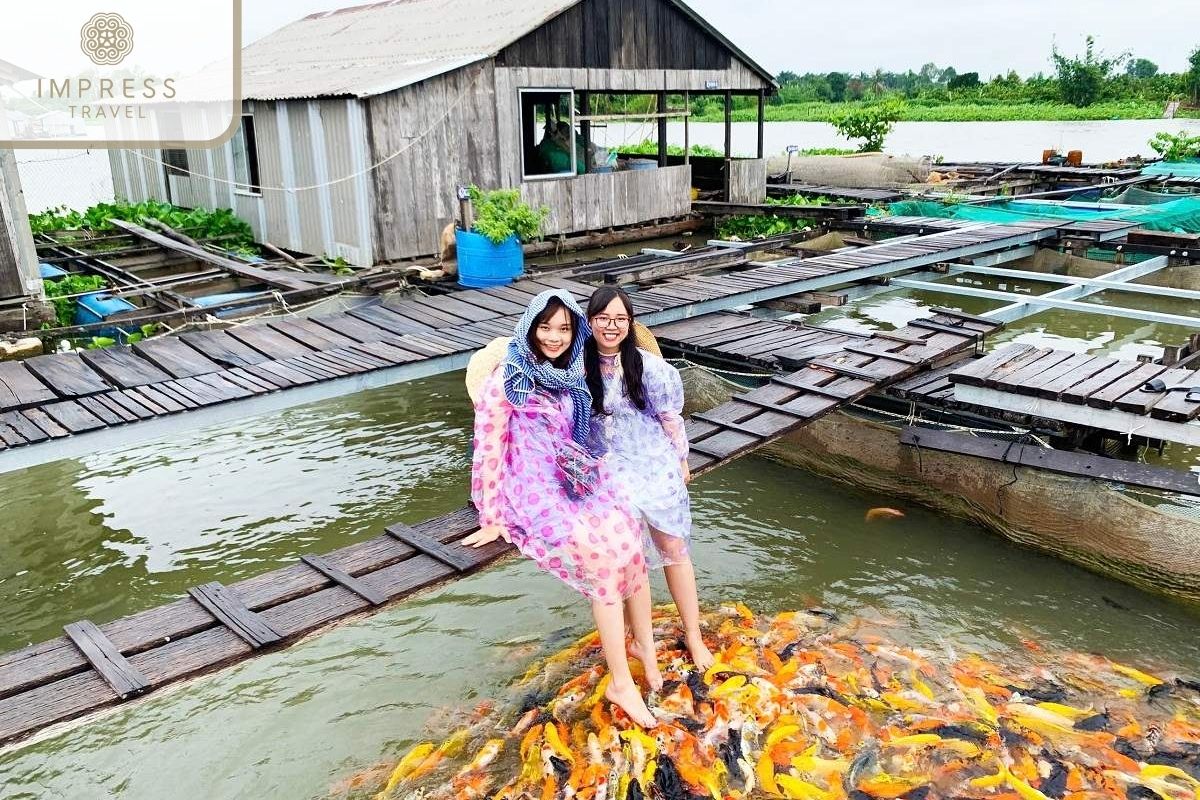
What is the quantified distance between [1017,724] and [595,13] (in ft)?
42.7

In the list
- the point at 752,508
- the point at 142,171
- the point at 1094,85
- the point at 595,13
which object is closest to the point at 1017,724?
the point at 752,508

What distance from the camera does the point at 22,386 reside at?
21.7 feet

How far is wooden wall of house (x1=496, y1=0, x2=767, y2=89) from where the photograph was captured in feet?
45.9

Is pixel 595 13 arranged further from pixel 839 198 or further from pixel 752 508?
pixel 752 508

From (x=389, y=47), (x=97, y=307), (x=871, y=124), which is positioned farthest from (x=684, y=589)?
(x=871, y=124)

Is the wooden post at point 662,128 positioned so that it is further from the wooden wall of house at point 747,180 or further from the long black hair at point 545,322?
the long black hair at point 545,322

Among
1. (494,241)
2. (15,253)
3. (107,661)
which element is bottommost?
(107,661)

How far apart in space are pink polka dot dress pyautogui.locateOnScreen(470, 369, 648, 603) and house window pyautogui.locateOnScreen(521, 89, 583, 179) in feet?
35.3

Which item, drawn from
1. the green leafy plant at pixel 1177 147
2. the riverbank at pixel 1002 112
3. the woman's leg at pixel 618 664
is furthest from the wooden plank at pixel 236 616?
the riverbank at pixel 1002 112

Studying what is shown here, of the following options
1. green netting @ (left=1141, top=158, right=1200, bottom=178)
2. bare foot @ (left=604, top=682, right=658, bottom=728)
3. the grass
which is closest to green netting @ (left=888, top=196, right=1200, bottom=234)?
green netting @ (left=1141, top=158, right=1200, bottom=178)

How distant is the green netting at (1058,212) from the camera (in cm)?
1427

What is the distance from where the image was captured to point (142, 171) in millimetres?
19500

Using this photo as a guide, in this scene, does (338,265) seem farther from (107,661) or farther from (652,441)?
(107,661)

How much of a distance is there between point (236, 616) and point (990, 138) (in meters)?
43.4
